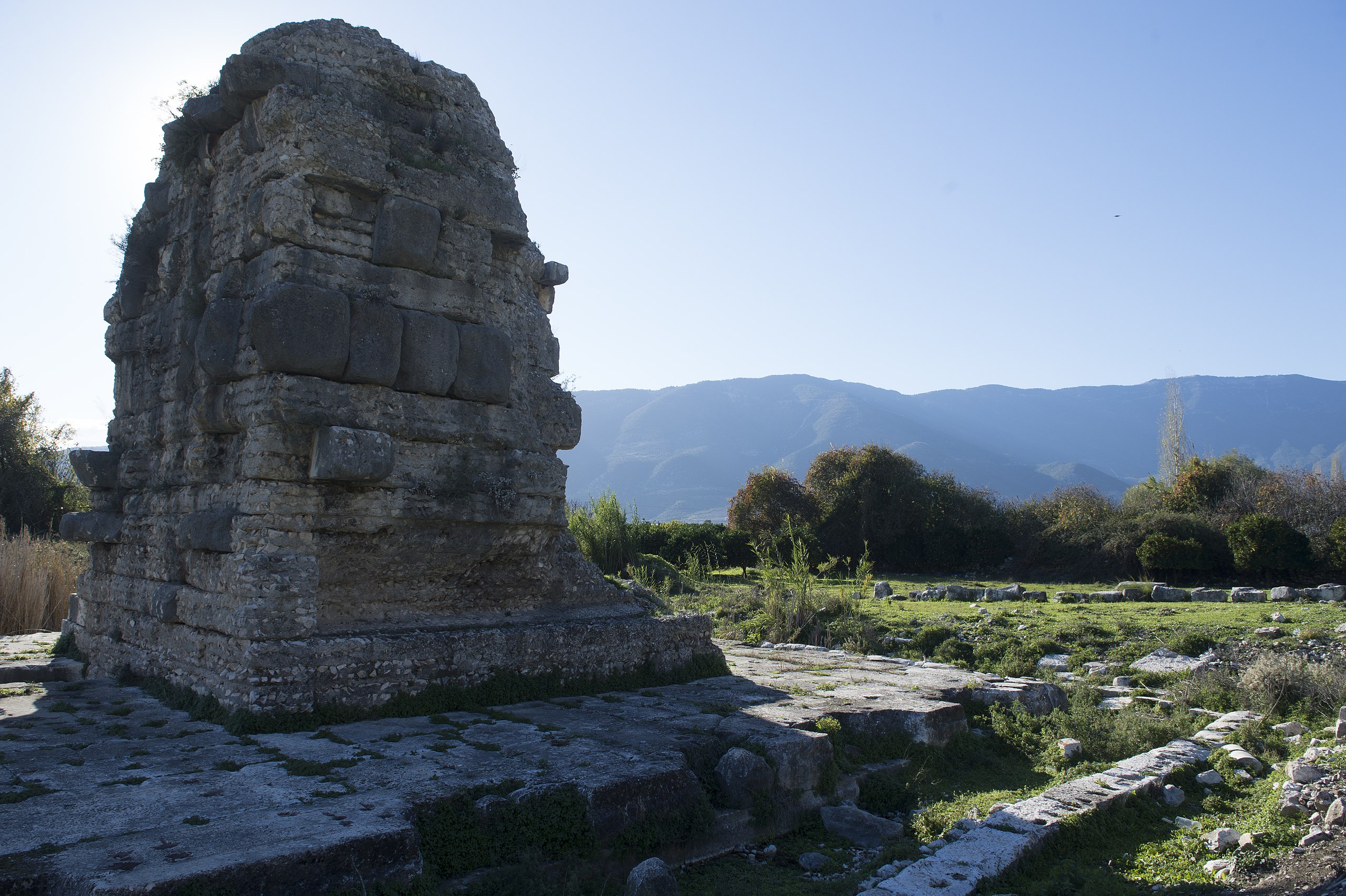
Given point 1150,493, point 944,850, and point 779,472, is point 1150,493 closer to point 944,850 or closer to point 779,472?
point 779,472

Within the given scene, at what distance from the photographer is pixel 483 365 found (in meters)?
6.51

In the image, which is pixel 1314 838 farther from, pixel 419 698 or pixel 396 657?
pixel 396 657

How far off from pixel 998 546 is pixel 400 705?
20779mm

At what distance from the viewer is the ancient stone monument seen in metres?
5.57

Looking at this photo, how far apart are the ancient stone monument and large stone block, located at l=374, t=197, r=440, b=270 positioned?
2 cm

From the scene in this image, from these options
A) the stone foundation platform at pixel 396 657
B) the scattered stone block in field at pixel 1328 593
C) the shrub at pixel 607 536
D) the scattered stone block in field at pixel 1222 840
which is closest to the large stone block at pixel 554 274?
the stone foundation platform at pixel 396 657

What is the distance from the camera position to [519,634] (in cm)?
634

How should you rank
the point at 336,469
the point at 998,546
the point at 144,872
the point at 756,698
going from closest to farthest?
1. the point at 144,872
2. the point at 336,469
3. the point at 756,698
4. the point at 998,546

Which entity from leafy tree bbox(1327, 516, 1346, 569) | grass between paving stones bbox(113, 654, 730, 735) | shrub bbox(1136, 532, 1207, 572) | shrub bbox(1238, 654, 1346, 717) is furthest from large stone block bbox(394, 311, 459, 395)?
leafy tree bbox(1327, 516, 1346, 569)

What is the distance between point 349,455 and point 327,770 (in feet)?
6.60

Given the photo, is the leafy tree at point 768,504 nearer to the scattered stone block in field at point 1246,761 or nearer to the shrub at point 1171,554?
the shrub at point 1171,554

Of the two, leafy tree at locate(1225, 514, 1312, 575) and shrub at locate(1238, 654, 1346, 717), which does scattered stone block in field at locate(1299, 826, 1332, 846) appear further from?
leafy tree at locate(1225, 514, 1312, 575)

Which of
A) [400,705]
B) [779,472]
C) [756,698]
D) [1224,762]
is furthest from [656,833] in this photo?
[779,472]

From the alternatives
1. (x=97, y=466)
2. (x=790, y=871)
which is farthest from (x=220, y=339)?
(x=790, y=871)
